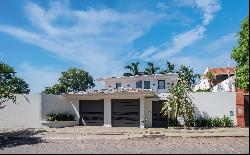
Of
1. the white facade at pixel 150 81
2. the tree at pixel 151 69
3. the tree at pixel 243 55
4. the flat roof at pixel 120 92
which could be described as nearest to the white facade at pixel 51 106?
the flat roof at pixel 120 92

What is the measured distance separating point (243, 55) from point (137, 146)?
7949 mm

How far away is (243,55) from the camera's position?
19.7 m

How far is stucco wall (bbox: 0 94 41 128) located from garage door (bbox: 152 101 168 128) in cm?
896

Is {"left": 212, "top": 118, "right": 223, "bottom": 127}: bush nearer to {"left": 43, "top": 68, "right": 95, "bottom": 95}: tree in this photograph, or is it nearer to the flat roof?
the flat roof

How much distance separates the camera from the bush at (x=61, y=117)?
28562 mm

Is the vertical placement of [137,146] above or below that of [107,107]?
below

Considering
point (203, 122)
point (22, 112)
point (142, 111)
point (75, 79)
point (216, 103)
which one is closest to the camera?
point (203, 122)

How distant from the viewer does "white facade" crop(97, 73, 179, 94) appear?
41000 mm

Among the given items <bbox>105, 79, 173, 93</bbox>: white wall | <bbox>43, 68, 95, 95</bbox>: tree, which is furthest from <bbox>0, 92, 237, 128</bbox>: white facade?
<bbox>43, 68, 95, 95</bbox>: tree

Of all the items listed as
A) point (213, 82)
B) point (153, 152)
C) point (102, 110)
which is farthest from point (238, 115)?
point (213, 82)

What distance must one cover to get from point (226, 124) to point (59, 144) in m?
12.9

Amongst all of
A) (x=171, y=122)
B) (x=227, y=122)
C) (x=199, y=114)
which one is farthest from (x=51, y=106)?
(x=227, y=122)

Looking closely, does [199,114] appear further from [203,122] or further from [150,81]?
[150,81]

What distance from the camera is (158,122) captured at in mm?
28328
